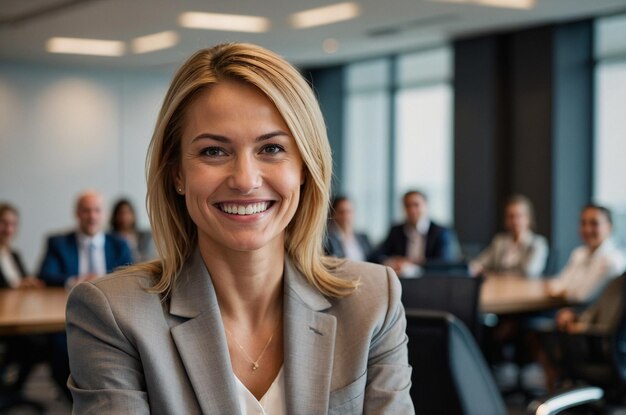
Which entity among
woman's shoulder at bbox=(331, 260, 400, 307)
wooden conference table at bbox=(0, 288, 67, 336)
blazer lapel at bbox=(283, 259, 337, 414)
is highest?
woman's shoulder at bbox=(331, 260, 400, 307)

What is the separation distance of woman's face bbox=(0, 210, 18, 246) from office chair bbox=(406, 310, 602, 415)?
5013 millimetres

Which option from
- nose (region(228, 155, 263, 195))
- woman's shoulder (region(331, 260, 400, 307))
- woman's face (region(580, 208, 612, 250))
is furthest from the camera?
woman's face (region(580, 208, 612, 250))

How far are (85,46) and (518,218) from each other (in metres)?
6.24

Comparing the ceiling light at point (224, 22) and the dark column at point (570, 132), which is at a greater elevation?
the ceiling light at point (224, 22)

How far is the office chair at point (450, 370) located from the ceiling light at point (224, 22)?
7.35 meters

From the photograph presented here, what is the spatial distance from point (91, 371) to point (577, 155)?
8.81 m

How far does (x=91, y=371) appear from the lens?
1524mm

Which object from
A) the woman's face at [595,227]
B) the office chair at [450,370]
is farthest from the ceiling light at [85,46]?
the office chair at [450,370]

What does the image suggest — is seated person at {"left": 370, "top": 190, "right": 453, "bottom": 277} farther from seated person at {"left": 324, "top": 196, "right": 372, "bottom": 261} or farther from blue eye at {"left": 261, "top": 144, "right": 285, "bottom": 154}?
blue eye at {"left": 261, "top": 144, "right": 285, "bottom": 154}

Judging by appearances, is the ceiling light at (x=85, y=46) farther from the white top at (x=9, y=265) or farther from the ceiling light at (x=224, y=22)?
the white top at (x=9, y=265)

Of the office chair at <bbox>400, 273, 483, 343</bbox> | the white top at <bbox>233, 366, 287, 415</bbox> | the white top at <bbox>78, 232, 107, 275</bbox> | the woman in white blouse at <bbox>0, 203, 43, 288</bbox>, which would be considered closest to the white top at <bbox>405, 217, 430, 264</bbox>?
the white top at <bbox>78, 232, 107, 275</bbox>

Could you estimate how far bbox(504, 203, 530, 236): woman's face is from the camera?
7.33m

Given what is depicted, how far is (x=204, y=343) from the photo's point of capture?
5.20ft

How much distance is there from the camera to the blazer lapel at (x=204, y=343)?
5.10ft
